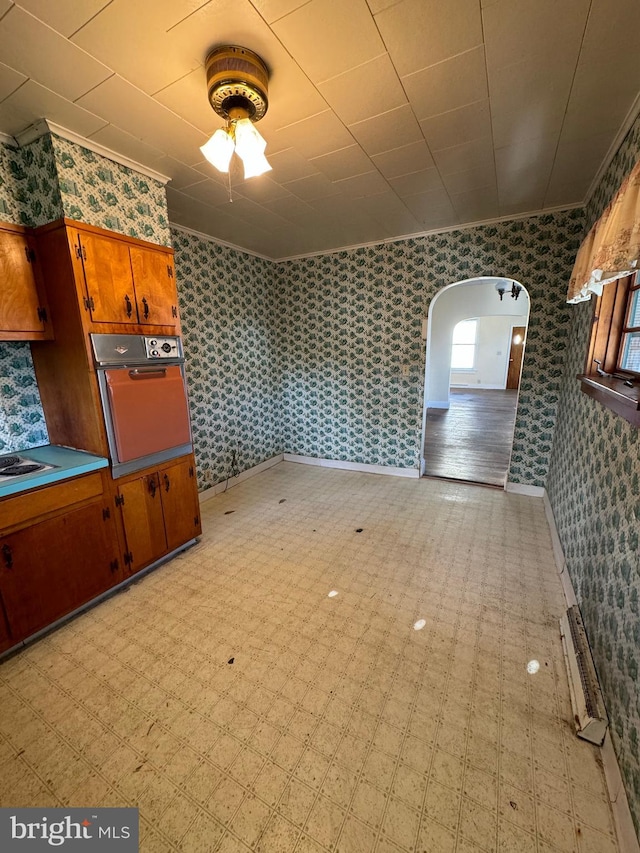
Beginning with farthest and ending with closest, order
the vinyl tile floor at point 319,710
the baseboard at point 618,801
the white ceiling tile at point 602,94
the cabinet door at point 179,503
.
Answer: the cabinet door at point 179,503, the white ceiling tile at point 602,94, the vinyl tile floor at point 319,710, the baseboard at point 618,801

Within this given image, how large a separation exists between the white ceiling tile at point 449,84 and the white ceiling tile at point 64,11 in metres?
1.23

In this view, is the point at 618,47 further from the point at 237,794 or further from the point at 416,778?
the point at 237,794

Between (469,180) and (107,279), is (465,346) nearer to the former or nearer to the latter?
(469,180)

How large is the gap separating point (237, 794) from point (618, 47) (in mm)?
3260

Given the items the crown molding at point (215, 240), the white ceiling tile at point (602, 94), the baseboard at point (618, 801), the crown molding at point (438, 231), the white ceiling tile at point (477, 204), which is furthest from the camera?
the crown molding at point (215, 240)

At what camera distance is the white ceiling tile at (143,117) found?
1.55 meters

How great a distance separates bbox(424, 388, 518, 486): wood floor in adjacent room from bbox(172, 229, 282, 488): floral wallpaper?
7.79ft

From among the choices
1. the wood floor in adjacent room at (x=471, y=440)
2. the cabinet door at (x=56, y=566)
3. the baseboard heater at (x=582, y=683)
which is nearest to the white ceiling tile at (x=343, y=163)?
the cabinet door at (x=56, y=566)

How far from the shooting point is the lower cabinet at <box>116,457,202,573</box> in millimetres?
2246

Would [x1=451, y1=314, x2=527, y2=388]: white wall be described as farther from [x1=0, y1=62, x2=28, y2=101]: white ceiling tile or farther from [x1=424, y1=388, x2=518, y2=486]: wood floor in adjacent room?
[x1=0, y1=62, x2=28, y2=101]: white ceiling tile

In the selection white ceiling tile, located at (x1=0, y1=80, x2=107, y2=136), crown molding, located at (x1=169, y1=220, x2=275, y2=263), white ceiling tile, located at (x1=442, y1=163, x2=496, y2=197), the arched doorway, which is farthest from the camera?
the arched doorway

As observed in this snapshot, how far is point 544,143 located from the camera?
1973 millimetres

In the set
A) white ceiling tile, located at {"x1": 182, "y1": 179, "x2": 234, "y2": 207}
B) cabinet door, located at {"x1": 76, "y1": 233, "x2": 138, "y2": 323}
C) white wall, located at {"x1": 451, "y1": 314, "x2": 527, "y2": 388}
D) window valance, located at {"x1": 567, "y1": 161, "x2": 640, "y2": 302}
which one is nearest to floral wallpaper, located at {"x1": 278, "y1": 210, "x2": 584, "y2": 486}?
white ceiling tile, located at {"x1": 182, "y1": 179, "x2": 234, "y2": 207}

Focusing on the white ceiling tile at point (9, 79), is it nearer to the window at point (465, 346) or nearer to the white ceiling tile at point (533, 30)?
the white ceiling tile at point (533, 30)
